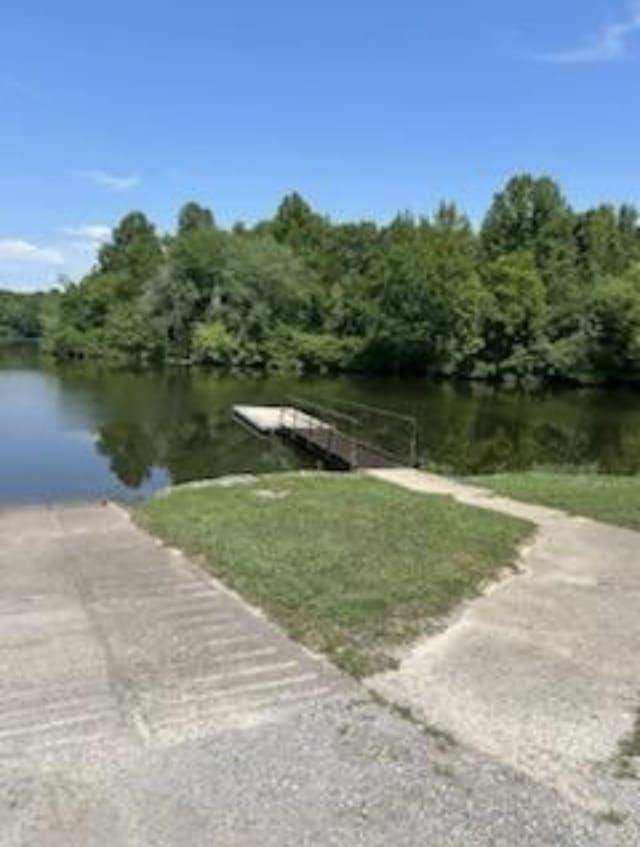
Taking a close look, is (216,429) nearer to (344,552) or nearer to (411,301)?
Result: (344,552)

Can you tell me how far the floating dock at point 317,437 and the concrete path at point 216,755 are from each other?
12.9 metres

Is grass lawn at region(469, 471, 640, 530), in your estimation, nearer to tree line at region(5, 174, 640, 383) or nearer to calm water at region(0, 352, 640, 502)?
calm water at region(0, 352, 640, 502)

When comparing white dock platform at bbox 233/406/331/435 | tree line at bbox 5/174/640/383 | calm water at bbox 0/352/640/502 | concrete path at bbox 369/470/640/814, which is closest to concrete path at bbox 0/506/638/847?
concrete path at bbox 369/470/640/814

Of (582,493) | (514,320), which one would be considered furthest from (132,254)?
(582,493)

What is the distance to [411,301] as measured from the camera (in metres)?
57.5

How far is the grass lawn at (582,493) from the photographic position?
11828mm

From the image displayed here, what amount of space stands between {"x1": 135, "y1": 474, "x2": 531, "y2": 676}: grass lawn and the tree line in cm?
4325

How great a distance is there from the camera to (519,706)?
17.7 feet

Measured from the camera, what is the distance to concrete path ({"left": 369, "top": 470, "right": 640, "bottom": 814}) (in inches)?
190

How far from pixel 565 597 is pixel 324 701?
3.07 m

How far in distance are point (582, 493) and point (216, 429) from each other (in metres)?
16.7

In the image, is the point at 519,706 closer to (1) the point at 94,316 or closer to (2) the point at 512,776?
(2) the point at 512,776

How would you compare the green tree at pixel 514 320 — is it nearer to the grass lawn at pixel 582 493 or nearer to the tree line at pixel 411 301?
the tree line at pixel 411 301

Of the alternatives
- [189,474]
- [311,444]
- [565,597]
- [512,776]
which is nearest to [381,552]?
[565,597]
